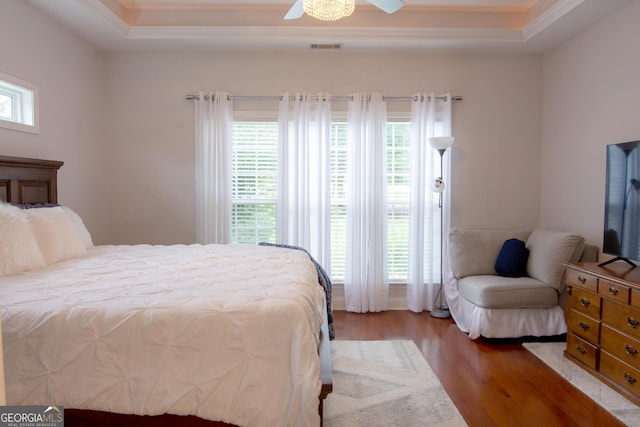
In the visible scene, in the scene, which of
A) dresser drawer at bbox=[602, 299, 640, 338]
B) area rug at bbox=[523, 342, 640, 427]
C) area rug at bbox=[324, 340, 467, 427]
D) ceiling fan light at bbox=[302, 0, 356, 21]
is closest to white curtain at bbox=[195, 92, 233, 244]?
area rug at bbox=[324, 340, 467, 427]

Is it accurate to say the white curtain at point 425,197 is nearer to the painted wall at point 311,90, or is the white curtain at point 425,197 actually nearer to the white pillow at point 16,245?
the painted wall at point 311,90

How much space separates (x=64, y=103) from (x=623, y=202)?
471 centimetres

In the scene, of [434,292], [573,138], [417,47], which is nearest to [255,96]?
[417,47]

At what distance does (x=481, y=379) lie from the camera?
282 centimetres

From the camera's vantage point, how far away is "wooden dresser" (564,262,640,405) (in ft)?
8.27

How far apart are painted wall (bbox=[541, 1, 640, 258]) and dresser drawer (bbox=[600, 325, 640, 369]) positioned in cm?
108

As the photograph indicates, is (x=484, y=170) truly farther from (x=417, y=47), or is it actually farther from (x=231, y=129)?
(x=231, y=129)

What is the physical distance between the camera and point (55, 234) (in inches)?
108

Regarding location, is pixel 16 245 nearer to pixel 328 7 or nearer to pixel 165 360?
pixel 165 360

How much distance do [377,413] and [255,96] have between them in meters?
3.30

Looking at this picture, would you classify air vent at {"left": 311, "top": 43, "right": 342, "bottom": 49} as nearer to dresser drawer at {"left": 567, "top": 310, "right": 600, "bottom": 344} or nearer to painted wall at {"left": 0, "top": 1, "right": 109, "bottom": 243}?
painted wall at {"left": 0, "top": 1, "right": 109, "bottom": 243}

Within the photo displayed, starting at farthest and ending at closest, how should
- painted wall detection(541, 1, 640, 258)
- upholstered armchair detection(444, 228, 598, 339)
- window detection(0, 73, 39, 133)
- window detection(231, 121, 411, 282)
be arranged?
window detection(231, 121, 411, 282), upholstered armchair detection(444, 228, 598, 339), painted wall detection(541, 1, 640, 258), window detection(0, 73, 39, 133)

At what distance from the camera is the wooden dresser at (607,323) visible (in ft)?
8.27
